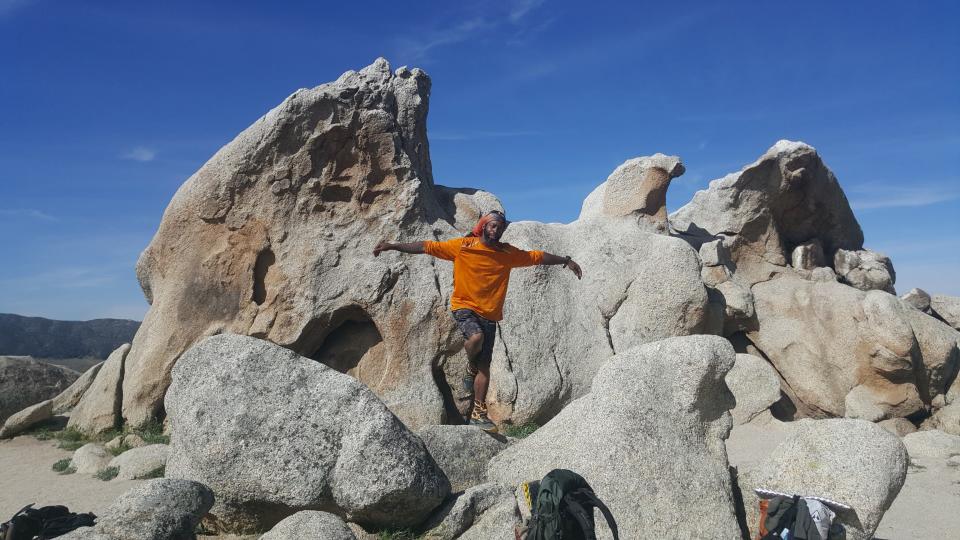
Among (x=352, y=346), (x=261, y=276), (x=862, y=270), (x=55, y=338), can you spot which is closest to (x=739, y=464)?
(x=352, y=346)

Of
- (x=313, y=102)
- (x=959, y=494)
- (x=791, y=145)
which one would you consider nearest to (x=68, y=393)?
(x=313, y=102)

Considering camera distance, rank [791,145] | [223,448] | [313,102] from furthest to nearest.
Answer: [791,145] → [313,102] → [223,448]

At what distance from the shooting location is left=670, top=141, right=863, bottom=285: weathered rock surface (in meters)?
13.7

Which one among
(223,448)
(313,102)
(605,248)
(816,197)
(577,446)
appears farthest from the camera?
(816,197)

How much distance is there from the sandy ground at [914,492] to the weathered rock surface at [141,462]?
5576 millimetres

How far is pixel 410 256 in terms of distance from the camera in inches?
383

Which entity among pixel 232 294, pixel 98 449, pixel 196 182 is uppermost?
pixel 196 182

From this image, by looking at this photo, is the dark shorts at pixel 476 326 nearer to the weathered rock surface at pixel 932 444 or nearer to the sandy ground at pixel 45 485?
the sandy ground at pixel 45 485

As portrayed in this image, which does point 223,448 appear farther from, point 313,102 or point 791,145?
point 791,145

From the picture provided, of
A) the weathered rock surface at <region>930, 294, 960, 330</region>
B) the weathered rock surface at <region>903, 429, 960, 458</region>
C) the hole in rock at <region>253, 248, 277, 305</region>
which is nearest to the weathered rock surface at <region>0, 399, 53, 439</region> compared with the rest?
the hole in rock at <region>253, 248, 277, 305</region>

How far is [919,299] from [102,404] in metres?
15.5

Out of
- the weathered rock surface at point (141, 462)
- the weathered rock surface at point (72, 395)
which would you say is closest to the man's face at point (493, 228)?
the weathered rock surface at point (141, 462)

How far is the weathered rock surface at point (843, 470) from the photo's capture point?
208 inches

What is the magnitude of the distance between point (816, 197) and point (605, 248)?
5.68 meters
